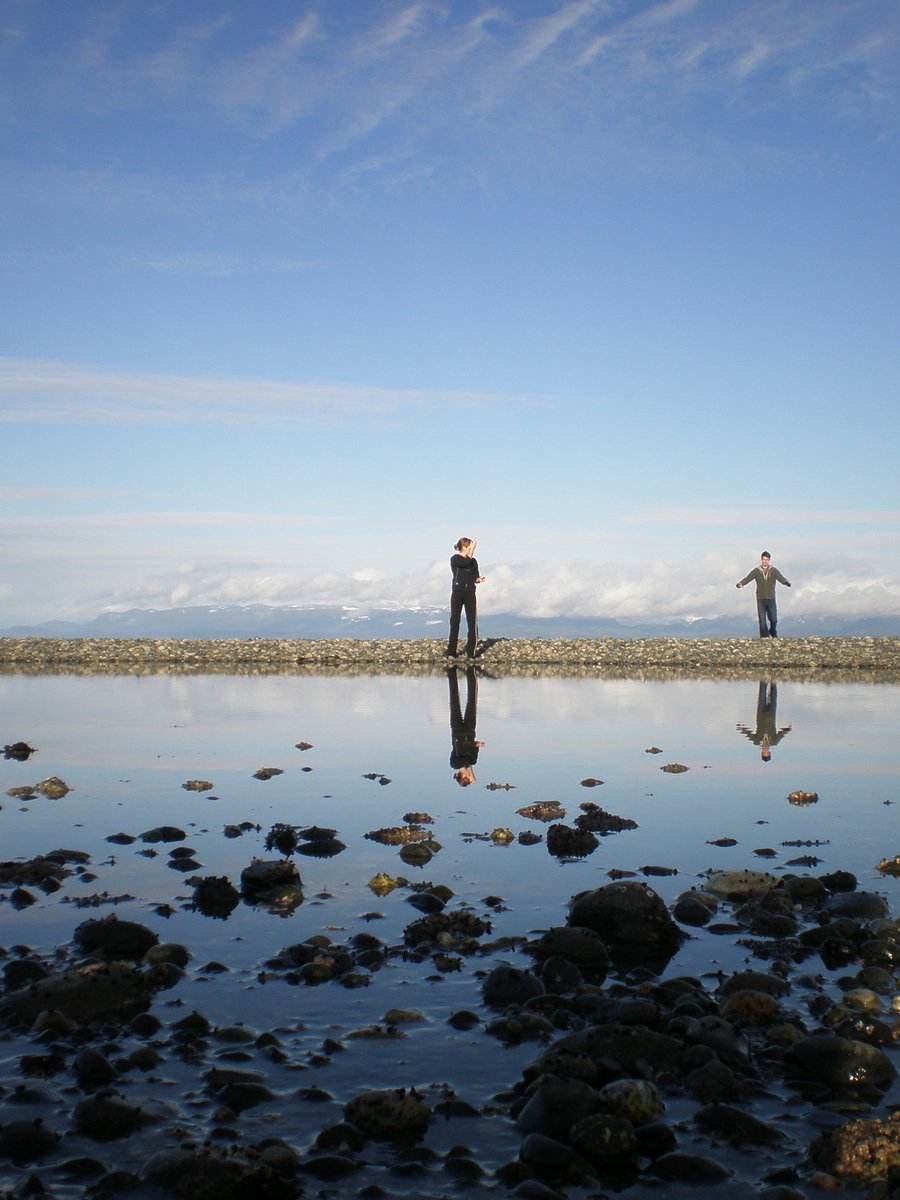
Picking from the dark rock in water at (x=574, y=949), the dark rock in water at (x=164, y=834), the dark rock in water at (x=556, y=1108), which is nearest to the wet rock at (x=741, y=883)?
the dark rock in water at (x=574, y=949)

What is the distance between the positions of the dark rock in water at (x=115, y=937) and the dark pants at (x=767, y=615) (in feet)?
136

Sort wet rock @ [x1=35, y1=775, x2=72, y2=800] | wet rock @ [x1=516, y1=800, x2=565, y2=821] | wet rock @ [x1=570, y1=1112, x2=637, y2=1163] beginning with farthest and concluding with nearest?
1. wet rock @ [x1=35, y1=775, x2=72, y2=800]
2. wet rock @ [x1=516, y1=800, x2=565, y2=821]
3. wet rock @ [x1=570, y1=1112, x2=637, y2=1163]

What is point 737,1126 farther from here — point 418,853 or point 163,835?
point 163,835

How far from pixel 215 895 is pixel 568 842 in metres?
4.31

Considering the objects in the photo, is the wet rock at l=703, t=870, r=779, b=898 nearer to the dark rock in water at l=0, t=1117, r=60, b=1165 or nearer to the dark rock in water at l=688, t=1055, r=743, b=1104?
the dark rock in water at l=688, t=1055, r=743, b=1104

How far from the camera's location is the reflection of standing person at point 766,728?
21.9 m

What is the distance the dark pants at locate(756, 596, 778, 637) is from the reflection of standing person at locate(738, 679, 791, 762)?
53.6 ft

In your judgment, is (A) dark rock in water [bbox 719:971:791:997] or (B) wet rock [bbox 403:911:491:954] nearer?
(A) dark rock in water [bbox 719:971:791:997]

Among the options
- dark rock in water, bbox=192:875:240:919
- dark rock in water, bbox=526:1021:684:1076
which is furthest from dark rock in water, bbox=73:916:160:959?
dark rock in water, bbox=526:1021:684:1076

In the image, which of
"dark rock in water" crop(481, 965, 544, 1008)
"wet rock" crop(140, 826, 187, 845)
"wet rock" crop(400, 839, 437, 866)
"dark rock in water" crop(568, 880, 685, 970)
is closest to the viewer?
"dark rock in water" crop(481, 965, 544, 1008)

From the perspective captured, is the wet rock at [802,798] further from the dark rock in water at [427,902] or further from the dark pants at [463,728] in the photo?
the dark rock in water at [427,902]

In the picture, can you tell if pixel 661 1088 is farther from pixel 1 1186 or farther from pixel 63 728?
pixel 63 728

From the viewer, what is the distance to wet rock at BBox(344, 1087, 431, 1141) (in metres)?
6.63

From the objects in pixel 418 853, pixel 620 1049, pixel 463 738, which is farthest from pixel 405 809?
pixel 620 1049
